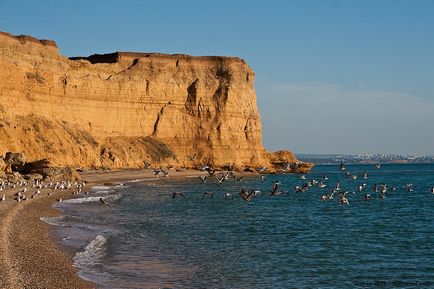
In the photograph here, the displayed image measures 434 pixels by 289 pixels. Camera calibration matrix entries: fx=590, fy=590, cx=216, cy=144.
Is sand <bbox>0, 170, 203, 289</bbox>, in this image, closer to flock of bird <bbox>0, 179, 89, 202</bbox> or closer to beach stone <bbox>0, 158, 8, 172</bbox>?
flock of bird <bbox>0, 179, 89, 202</bbox>

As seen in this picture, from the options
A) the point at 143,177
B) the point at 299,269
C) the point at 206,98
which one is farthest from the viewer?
the point at 206,98

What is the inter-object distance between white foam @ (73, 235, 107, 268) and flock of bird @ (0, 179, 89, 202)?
1518cm

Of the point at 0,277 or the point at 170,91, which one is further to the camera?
the point at 170,91

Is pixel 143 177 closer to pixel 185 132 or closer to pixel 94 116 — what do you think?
pixel 94 116

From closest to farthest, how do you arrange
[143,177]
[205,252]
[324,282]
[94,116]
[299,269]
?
[324,282] < [299,269] < [205,252] < [143,177] < [94,116]

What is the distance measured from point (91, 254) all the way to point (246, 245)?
6.85 meters

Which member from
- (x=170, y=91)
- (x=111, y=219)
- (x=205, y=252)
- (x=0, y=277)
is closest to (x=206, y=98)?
(x=170, y=91)

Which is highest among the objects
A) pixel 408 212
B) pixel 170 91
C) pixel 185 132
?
pixel 170 91

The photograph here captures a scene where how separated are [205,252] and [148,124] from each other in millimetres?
Answer: 83551

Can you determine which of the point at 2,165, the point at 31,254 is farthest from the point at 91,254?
the point at 2,165

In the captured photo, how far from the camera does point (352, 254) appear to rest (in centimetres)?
2233

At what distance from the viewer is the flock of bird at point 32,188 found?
3954 centimetres

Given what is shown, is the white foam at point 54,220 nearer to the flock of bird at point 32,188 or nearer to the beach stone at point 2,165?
the flock of bird at point 32,188

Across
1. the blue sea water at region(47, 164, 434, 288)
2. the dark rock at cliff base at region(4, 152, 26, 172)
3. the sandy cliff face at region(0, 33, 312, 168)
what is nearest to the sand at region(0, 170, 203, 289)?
the blue sea water at region(47, 164, 434, 288)
